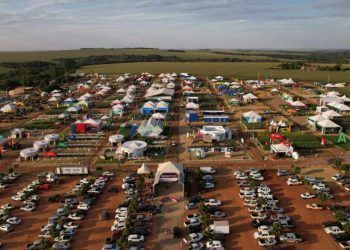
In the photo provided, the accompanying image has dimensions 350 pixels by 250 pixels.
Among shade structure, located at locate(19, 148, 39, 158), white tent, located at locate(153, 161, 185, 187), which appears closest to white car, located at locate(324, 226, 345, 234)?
white tent, located at locate(153, 161, 185, 187)

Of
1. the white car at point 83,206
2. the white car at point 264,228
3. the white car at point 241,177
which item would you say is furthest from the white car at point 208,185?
the white car at point 83,206

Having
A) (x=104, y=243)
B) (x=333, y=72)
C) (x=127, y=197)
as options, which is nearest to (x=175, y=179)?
(x=127, y=197)

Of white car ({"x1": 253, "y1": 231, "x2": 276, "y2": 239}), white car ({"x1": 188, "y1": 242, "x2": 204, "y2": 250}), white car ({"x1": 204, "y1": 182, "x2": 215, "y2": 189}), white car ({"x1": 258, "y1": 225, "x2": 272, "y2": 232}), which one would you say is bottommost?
white car ({"x1": 188, "y1": 242, "x2": 204, "y2": 250})

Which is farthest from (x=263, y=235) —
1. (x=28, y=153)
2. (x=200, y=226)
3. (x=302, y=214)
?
(x=28, y=153)

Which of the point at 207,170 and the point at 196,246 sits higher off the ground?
the point at 207,170

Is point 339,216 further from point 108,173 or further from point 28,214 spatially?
point 28,214

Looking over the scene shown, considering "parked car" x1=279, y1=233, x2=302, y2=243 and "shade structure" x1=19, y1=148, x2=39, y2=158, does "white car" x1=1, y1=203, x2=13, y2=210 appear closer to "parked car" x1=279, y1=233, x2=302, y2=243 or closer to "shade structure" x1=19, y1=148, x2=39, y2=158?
"shade structure" x1=19, y1=148, x2=39, y2=158

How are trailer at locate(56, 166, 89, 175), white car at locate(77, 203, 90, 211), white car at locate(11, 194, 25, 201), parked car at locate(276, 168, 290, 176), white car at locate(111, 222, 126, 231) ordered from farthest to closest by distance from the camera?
trailer at locate(56, 166, 89, 175) → parked car at locate(276, 168, 290, 176) → white car at locate(11, 194, 25, 201) → white car at locate(77, 203, 90, 211) → white car at locate(111, 222, 126, 231)

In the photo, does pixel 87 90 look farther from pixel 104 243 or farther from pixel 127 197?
pixel 104 243
